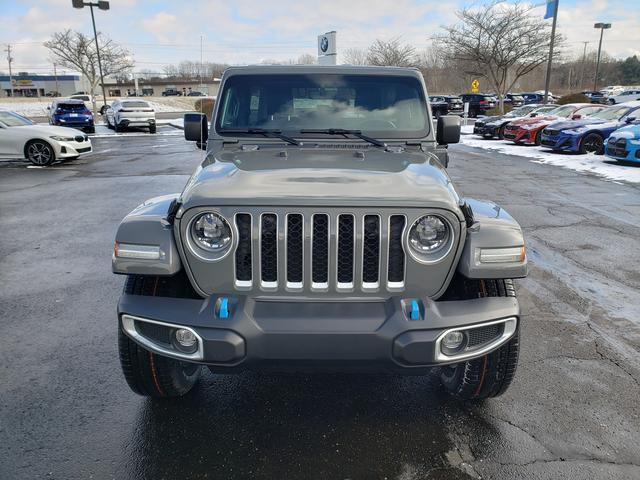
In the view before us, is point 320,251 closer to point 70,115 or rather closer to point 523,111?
point 523,111

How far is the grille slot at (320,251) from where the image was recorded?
2.38 m

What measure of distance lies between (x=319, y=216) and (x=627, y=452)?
201 cm

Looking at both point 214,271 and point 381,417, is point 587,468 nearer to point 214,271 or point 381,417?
point 381,417

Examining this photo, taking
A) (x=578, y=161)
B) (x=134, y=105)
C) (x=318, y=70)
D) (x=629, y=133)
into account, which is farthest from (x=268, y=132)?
(x=134, y=105)

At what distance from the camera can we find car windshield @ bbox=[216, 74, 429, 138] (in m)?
3.78

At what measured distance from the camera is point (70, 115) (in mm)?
24578

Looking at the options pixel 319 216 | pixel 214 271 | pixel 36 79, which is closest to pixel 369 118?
pixel 319 216

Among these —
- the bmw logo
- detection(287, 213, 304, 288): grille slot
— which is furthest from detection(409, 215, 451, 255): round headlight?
the bmw logo

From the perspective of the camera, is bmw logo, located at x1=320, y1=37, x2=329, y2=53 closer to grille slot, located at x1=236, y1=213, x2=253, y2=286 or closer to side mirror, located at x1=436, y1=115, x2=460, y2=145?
side mirror, located at x1=436, y1=115, x2=460, y2=145

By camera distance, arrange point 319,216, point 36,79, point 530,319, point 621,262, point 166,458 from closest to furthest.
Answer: point 319,216, point 166,458, point 530,319, point 621,262, point 36,79

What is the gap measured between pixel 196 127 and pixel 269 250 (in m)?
2.12

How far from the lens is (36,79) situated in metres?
105

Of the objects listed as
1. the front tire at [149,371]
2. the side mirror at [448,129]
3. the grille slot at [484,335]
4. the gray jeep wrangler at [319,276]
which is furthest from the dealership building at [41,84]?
the grille slot at [484,335]

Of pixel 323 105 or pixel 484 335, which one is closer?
pixel 484 335
